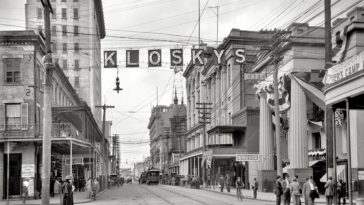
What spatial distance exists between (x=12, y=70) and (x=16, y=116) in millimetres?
3324

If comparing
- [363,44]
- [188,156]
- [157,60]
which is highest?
[363,44]

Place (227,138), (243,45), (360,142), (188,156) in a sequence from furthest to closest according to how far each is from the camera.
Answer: (188,156), (227,138), (243,45), (360,142)

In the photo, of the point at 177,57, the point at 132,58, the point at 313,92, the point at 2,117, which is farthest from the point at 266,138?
the point at 132,58

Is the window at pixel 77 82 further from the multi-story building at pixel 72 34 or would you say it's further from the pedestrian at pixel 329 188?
the pedestrian at pixel 329 188

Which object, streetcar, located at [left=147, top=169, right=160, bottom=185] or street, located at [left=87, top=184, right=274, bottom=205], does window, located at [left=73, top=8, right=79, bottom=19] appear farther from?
street, located at [left=87, top=184, right=274, bottom=205]

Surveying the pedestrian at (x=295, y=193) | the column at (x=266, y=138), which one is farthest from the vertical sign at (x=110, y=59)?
the column at (x=266, y=138)

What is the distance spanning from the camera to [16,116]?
41125 millimetres

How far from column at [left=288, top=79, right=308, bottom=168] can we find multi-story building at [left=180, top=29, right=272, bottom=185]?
8.87m

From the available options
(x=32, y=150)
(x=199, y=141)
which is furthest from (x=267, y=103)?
(x=199, y=141)

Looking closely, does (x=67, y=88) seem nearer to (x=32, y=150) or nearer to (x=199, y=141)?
(x=32, y=150)

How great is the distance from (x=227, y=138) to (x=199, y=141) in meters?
21.0

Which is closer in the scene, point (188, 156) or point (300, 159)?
point (300, 159)

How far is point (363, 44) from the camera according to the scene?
3672 centimetres

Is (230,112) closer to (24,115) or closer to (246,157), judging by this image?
(246,157)
